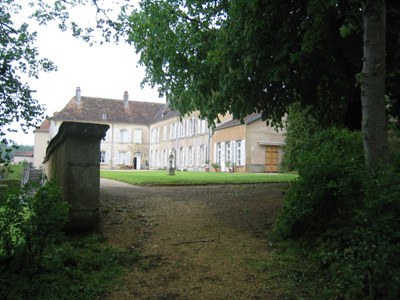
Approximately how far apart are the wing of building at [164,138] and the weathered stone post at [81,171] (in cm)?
2066

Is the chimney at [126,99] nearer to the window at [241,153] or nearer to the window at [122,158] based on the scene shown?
the window at [122,158]

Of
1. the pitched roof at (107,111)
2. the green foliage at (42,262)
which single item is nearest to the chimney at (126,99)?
the pitched roof at (107,111)

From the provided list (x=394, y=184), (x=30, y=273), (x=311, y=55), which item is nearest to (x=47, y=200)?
(x=30, y=273)

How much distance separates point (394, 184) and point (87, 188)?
362 cm

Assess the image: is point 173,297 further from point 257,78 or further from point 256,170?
point 256,170

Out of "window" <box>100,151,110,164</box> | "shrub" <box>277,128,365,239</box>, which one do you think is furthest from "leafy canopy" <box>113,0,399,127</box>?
"window" <box>100,151,110,164</box>

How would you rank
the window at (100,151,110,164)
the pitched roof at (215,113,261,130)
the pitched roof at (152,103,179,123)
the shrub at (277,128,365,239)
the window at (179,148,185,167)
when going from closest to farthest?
the shrub at (277,128,365,239) < the pitched roof at (215,113,261,130) < the window at (179,148,185,167) < the pitched roof at (152,103,179,123) < the window at (100,151,110,164)

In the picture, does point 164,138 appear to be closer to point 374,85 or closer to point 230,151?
point 230,151

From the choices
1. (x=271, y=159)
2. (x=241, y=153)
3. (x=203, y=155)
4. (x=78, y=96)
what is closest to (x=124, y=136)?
(x=78, y=96)

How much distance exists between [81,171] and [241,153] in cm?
2172

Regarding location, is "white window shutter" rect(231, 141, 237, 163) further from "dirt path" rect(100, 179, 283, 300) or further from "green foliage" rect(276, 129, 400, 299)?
"green foliage" rect(276, 129, 400, 299)

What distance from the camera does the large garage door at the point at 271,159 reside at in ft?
84.8

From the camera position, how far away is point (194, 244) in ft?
14.6

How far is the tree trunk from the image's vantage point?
3600 millimetres
